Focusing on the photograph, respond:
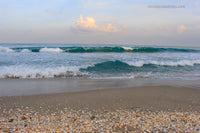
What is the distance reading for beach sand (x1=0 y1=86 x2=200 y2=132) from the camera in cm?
318

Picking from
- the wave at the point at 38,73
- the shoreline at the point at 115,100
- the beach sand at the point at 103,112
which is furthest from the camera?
the wave at the point at 38,73

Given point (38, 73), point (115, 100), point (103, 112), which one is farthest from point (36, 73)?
point (103, 112)

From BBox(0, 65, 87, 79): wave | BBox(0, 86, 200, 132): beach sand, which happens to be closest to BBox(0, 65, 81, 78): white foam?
BBox(0, 65, 87, 79): wave

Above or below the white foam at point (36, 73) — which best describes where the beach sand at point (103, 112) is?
below

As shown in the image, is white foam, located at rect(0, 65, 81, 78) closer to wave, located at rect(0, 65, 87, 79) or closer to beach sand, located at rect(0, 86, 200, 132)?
wave, located at rect(0, 65, 87, 79)

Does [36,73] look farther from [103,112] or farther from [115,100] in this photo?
[103,112]

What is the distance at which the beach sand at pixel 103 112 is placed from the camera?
125 inches

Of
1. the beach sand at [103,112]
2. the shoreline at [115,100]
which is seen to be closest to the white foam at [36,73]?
the shoreline at [115,100]

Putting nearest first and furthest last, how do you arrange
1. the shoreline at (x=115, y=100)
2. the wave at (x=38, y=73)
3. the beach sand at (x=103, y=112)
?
the beach sand at (x=103, y=112)
the shoreline at (x=115, y=100)
the wave at (x=38, y=73)

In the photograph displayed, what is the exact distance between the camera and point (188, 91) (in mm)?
6277

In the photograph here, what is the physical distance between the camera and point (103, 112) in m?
3.97

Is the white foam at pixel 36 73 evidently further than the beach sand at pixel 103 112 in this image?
Yes

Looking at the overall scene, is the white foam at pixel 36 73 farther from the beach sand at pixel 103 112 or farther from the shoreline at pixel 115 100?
the beach sand at pixel 103 112

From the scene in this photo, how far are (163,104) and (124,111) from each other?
4.55 feet
